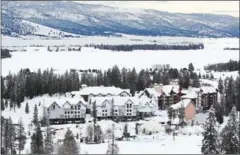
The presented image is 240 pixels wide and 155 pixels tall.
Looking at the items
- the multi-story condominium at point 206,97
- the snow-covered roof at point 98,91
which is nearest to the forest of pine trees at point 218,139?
the snow-covered roof at point 98,91

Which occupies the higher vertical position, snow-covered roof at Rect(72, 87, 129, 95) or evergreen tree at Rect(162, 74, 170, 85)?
evergreen tree at Rect(162, 74, 170, 85)

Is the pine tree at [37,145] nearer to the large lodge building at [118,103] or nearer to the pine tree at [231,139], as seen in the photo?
the pine tree at [231,139]

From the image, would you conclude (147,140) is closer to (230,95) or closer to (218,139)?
(218,139)

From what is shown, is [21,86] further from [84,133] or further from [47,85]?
[84,133]

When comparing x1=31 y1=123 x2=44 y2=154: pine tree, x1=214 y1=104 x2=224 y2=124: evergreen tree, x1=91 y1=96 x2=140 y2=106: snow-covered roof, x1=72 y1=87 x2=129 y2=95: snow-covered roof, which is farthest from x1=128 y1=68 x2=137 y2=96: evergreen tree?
x1=31 y1=123 x2=44 y2=154: pine tree

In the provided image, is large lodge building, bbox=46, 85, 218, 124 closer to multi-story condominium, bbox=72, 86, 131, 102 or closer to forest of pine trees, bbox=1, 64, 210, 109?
multi-story condominium, bbox=72, 86, 131, 102

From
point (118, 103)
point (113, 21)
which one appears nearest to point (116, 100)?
point (118, 103)

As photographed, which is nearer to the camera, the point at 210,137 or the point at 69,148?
the point at 210,137
